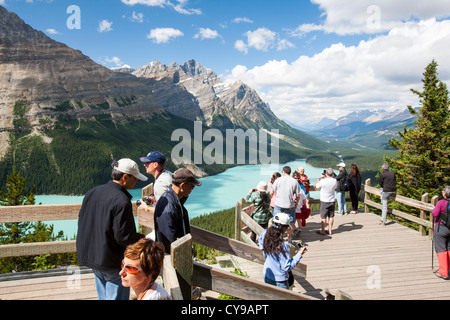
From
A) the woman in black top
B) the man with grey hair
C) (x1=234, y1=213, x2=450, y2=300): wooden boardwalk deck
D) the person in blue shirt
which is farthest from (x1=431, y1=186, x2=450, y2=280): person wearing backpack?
the woman in black top

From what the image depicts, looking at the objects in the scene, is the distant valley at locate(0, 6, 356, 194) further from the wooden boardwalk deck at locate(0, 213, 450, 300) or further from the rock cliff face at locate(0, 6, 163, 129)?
the wooden boardwalk deck at locate(0, 213, 450, 300)

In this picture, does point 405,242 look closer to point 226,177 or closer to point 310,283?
point 310,283

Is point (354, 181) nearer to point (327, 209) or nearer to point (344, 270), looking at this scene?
point (327, 209)

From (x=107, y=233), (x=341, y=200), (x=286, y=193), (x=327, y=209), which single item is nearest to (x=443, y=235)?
(x=327, y=209)

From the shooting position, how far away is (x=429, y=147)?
23.5m

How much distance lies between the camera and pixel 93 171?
12056cm

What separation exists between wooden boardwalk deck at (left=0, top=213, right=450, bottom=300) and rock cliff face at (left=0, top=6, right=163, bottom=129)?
6351 inches

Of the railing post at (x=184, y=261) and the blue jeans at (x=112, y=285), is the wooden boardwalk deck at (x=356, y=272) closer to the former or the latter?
the blue jeans at (x=112, y=285)

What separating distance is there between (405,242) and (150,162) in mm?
9267

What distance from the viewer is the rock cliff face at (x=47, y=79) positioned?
481 feet

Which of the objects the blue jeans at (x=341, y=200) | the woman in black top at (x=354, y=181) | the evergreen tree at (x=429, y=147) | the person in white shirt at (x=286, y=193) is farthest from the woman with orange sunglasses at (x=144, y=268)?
the evergreen tree at (x=429, y=147)

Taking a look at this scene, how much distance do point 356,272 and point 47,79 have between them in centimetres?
19129

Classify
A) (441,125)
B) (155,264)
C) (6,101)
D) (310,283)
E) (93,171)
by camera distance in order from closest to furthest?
1. (155,264)
2. (310,283)
3. (441,125)
4. (93,171)
5. (6,101)

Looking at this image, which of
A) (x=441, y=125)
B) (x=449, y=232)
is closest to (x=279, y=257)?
(x=449, y=232)
